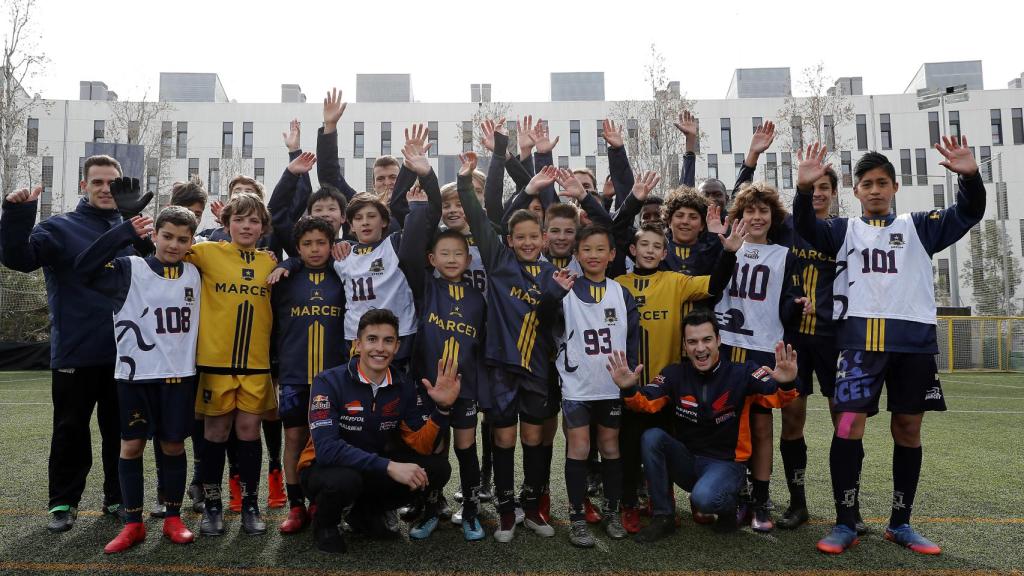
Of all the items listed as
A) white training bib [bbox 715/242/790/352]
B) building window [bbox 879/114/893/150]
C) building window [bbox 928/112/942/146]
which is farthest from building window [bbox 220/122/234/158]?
building window [bbox 928/112/942/146]

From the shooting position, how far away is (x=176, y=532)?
3.59 metres

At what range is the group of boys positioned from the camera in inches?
143

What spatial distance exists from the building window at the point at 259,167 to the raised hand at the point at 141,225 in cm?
4010

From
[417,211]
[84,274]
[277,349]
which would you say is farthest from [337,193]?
[84,274]

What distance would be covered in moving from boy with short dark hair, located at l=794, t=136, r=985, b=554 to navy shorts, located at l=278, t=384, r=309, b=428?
2993 mm

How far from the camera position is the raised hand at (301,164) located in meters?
4.57

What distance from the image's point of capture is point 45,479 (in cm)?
505

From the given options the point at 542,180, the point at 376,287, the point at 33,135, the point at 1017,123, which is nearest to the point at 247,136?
the point at 33,135

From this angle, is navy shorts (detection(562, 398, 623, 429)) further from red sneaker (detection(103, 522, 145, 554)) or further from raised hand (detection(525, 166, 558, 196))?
red sneaker (detection(103, 522, 145, 554))

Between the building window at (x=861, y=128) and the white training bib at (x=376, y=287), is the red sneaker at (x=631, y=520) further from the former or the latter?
the building window at (x=861, y=128)

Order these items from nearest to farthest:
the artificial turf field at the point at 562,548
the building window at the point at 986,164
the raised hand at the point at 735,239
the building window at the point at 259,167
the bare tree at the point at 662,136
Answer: the artificial turf field at the point at 562,548 < the raised hand at the point at 735,239 < the bare tree at the point at 662,136 < the building window at the point at 986,164 < the building window at the point at 259,167

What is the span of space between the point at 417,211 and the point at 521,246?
681 millimetres

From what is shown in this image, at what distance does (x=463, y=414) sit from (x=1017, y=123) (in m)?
49.8

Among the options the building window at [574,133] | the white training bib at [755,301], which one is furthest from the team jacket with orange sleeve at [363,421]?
the building window at [574,133]
